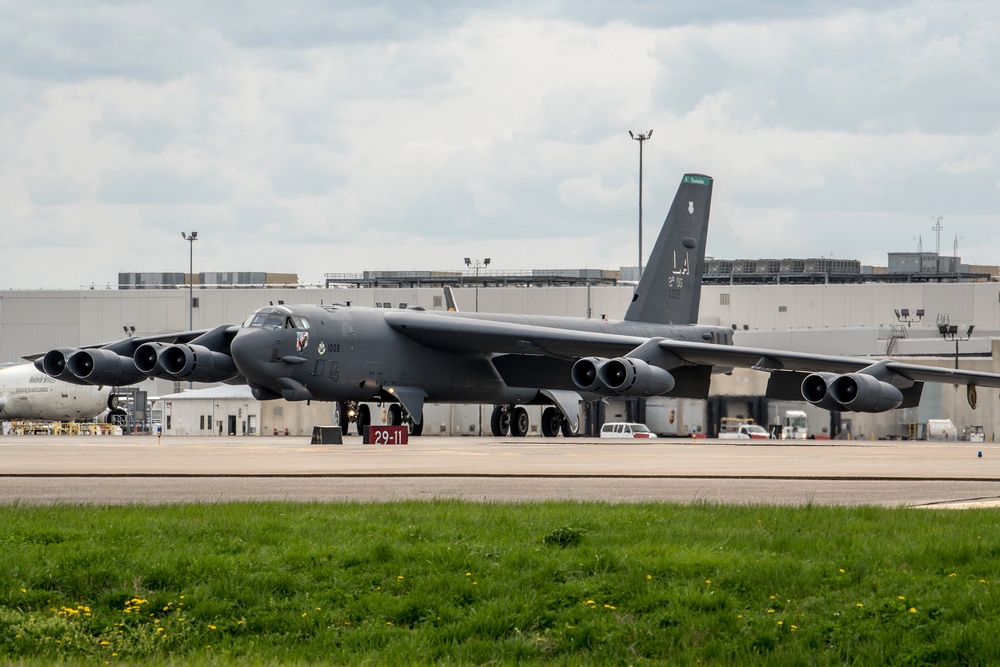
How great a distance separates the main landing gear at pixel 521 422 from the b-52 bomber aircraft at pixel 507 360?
0.05 metres

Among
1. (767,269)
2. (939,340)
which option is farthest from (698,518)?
(767,269)

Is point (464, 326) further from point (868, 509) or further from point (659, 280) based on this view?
point (868, 509)

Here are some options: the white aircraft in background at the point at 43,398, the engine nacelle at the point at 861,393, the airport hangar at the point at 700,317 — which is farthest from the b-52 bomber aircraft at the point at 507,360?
the white aircraft in background at the point at 43,398

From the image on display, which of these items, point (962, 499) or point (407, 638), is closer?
point (407, 638)

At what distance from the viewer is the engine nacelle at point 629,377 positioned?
128 feet

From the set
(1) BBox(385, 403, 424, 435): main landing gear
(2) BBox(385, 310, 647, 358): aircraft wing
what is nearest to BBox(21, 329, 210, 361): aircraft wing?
(1) BBox(385, 403, 424, 435): main landing gear

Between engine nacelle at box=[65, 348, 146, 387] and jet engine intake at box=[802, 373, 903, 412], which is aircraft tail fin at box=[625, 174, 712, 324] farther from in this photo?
engine nacelle at box=[65, 348, 146, 387]

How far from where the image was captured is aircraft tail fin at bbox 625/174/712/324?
169 feet

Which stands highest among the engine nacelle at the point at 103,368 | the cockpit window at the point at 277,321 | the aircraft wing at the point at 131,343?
the cockpit window at the point at 277,321

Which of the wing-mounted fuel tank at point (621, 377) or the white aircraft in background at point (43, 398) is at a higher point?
the wing-mounted fuel tank at point (621, 377)

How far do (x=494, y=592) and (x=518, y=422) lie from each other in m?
40.0

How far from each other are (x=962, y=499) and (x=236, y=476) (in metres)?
11.6

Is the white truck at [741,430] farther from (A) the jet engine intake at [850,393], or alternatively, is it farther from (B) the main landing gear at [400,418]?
(A) the jet engine intake at [850,393]

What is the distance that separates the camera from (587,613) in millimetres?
11672
